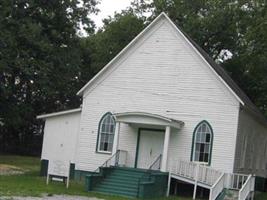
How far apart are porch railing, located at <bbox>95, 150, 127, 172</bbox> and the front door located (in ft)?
2.38

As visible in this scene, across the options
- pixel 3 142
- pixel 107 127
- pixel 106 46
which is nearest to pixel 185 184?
pixel 107 127

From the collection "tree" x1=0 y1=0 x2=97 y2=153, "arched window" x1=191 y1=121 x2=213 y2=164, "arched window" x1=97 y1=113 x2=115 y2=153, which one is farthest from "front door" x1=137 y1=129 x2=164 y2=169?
"tree" x1=0 y1=0 x2=97 y2=153

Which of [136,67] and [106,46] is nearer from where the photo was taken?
[136,67]

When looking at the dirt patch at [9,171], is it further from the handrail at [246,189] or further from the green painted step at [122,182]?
the handrail at [246,189]

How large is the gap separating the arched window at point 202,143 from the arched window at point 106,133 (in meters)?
4.38

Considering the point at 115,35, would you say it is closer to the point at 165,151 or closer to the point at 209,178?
the point at 165,151

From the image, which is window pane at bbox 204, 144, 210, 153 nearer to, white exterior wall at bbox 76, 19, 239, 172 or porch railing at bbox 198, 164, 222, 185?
white exterior wall at bbox 76, 19, 239, 172

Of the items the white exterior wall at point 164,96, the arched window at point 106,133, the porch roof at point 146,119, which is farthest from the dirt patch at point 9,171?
the porch roof at point 146,119

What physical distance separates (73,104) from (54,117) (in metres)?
28.7

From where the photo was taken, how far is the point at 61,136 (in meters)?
30.9

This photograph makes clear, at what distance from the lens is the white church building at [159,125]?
2561 centimetres

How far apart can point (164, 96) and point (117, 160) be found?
12.5 ft

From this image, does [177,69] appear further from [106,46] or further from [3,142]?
[3,142]

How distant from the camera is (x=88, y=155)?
29516 mm
